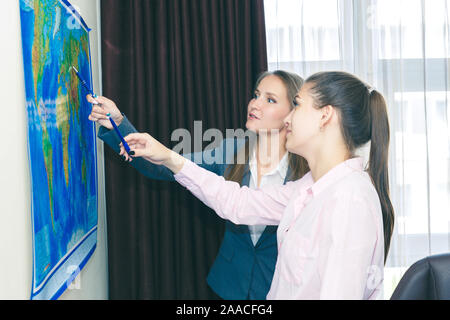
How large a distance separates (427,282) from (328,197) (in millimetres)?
338

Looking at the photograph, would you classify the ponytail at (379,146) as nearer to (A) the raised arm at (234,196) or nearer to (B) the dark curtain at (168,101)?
(A) the raised arm at (234,196)

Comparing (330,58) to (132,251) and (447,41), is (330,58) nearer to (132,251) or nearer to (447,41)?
(447,41)

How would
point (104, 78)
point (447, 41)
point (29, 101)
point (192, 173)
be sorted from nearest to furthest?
1. point (29, 101)
2. point (192, 173)
3. point (104, 78)
4. point (447, 41)

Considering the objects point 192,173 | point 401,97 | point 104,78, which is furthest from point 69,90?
point 401,97

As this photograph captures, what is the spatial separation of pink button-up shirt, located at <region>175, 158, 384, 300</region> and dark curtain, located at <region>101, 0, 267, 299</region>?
87 centimetres

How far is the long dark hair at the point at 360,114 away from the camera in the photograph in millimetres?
1161

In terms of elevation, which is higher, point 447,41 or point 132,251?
point 447,41

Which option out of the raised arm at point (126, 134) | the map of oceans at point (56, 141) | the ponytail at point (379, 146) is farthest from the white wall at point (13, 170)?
the ponytail at point (379, 146)

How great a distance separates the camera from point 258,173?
1683 mm

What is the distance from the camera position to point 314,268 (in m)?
1.02

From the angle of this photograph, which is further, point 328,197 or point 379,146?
point 379,146

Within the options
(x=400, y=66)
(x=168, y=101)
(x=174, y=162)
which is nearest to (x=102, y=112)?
(x=174, y=162)

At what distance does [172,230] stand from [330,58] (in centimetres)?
117

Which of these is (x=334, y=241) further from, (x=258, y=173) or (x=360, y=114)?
(x=258, y=173)
